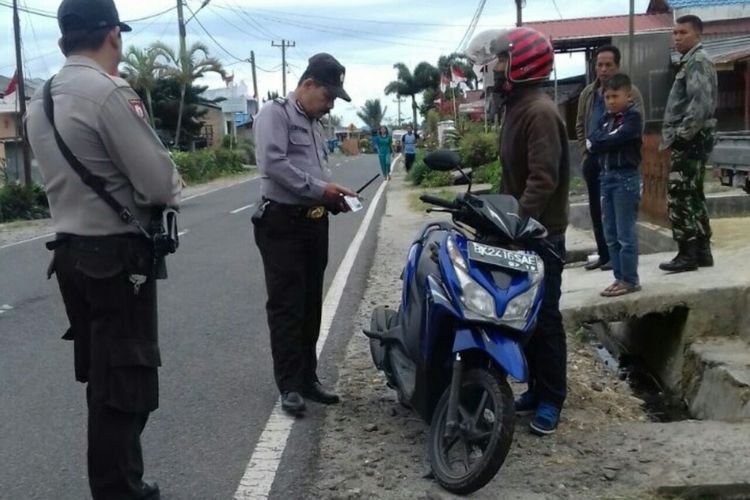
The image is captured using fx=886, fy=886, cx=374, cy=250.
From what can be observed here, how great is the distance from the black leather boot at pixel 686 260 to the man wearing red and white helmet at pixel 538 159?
2329mm

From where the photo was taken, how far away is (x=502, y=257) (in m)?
3.82

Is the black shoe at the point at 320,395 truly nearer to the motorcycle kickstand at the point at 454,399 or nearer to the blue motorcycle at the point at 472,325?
the blue motorcycle at the point at 472,325

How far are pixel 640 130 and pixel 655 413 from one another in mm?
1918

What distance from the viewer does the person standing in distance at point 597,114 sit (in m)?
6.64

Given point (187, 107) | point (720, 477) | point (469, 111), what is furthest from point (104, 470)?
point (187, 107)

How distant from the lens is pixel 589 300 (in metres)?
6.16

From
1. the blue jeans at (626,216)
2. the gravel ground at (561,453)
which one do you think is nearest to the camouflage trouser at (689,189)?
the blue jeans at (626,216)

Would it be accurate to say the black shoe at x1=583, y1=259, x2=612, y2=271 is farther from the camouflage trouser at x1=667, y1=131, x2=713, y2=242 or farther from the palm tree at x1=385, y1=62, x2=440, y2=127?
the palm tree at x1=385, y1=62, x2=440, y2=127

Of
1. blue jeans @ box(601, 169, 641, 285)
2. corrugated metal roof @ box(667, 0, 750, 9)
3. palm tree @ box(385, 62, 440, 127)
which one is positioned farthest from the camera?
palm tree @ box(385, 62, 440, 127)

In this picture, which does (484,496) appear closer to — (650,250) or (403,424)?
(403,424)

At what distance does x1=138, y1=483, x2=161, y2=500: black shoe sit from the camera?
3488mm

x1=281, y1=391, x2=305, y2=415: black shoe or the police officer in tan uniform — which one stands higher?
the police officer in tan uniform

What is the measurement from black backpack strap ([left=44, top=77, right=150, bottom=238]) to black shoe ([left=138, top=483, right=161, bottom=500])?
1.09 metres

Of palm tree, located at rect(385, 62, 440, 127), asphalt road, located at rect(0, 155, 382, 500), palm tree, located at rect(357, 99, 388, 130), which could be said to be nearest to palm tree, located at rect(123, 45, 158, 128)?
asphalt road, located at rect(0, 155, 382, 500)
